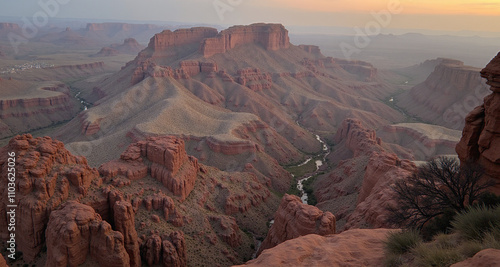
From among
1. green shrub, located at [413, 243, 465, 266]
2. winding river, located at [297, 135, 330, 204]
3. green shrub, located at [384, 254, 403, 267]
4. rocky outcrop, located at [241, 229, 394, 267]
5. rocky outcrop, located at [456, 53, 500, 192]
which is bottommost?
winding river, located at [297, 135, 330, 204]

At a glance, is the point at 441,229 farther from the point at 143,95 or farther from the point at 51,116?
the point at 51,116

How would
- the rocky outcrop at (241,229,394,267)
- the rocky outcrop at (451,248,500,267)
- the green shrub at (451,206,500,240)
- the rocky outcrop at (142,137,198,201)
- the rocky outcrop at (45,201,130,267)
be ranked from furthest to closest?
1. the rocky outcrop at (142,137,198,201)
2. the rocky outcrop at (45,201,130,267)
3. the rocky outcrop at (241,229,394,267)
4. the green shrub at (451,206,500,240)
5. the rocky outcrop at (451,248,500,267)

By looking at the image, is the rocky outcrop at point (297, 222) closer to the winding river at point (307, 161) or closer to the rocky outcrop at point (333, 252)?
the rocky outcrop at point (333, 252)

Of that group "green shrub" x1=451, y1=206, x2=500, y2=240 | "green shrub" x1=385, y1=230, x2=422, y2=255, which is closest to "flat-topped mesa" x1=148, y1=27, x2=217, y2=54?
"green shrub" x1=385, y1=230, x2=422, y2=255

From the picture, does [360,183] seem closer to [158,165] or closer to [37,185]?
[158,165]

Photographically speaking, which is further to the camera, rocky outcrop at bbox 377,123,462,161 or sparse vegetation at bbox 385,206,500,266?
rocky outcrop at bbox 377,123,462,161

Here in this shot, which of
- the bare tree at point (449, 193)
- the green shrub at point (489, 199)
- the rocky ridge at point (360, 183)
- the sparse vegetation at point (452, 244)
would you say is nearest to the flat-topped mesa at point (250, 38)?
the rocky ridge at point (360, 183)

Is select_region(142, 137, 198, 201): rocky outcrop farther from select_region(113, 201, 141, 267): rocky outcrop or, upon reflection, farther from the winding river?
the winding river
